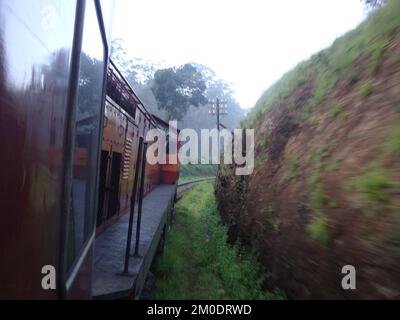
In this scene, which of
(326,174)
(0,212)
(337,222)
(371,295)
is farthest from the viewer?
(326,174)

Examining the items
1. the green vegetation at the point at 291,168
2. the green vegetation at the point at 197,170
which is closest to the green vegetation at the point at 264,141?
the green vegetation at the point at 291,168

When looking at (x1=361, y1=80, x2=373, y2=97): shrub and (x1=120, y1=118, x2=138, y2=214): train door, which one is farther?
(x1=120, y1=118, x2=138, y2=214): train door

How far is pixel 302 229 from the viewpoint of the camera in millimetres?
4152

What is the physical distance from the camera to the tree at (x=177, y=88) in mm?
38625

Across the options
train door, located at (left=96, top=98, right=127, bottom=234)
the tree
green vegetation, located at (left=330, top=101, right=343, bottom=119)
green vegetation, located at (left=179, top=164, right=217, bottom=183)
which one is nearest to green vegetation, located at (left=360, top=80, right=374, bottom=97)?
green vegetation, located at (left=330, top=101, right=343, bottom=119)

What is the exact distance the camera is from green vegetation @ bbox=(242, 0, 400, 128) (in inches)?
164

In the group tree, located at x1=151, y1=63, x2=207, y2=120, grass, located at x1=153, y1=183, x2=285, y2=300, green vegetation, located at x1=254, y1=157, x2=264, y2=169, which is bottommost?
grass, located at x1=153, y1=183, x2=285, y2=300

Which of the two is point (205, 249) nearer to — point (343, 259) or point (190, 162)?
point (343, 259)

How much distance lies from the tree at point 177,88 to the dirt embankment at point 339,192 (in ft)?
110

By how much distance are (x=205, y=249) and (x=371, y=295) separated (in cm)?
548

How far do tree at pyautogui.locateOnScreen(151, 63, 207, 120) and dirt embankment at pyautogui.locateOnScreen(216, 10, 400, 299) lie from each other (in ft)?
110

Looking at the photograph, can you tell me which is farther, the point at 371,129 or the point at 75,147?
the point at 371,129

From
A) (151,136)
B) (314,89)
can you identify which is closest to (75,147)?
(314,89)

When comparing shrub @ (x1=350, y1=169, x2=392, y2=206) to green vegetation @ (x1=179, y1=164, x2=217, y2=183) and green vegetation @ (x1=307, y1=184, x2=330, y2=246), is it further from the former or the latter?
green vegetation @ (x1=179, y1=164, x2=217, y2=183)
